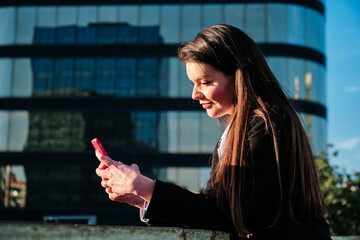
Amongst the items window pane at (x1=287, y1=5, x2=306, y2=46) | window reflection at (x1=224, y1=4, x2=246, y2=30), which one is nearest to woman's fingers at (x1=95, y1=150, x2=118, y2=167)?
window reflection at (x1=224, y1=4, x2=246, y2=30)

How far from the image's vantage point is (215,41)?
1.88 m

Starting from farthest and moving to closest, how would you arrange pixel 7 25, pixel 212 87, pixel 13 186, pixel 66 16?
pixel 7 25 → pixel 66 16 → pixel 13 186 → pixel 212 87

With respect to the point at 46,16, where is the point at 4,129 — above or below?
below

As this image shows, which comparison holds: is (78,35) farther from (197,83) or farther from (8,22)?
(197,83)

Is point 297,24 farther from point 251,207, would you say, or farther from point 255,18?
point 251,207

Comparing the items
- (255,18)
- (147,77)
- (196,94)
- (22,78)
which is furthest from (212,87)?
(22,78)

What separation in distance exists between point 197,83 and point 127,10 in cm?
2629

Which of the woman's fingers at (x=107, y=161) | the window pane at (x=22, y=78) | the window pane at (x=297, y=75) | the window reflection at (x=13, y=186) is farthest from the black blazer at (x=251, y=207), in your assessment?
the window pane at (x=22, y=78)

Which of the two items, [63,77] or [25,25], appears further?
[25,25]

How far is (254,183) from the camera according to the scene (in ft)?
4.89

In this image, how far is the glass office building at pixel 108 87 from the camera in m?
25.9

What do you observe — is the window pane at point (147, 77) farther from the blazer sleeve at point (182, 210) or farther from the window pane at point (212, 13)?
the blazer sleeve at point (182, 210)

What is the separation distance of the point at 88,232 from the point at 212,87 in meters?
0.85

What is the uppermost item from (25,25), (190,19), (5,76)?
(190,19)
